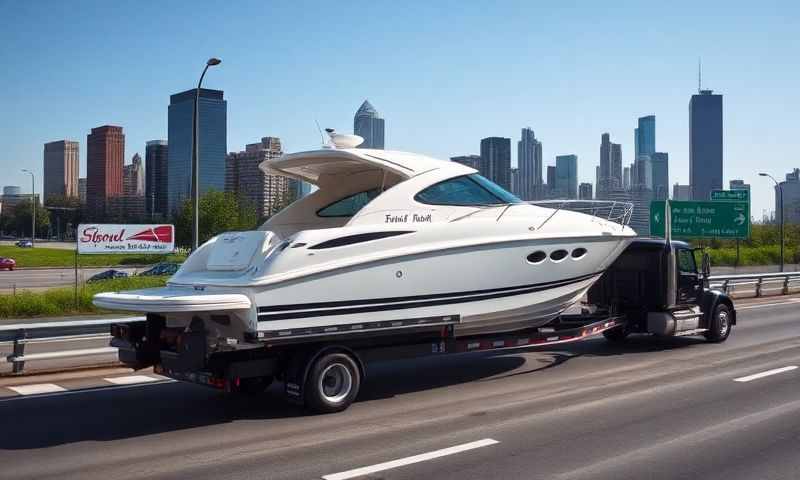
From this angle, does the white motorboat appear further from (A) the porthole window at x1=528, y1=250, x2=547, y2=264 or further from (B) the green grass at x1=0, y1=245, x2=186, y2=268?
(B) the green grass at x1=0, y1=245, x2=186, y2=268

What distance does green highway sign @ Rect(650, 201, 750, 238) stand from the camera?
32594 millimetres

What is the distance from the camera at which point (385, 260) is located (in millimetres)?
9344

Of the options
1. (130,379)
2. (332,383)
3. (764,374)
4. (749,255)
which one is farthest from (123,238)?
(749,255)

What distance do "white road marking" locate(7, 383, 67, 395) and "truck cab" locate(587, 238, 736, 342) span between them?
923 cm

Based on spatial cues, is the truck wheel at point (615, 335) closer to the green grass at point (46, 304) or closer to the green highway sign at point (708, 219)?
the green grass at point (46, 304)

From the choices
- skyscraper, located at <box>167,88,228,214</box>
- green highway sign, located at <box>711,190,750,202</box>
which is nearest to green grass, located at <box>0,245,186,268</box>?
skyscraper, located at <box>167,88,228,214</box>

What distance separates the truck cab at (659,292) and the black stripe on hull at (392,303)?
3.54 metres

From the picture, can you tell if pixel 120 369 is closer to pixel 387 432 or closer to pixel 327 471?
pixel 387 432

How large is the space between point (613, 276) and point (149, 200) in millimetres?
143300

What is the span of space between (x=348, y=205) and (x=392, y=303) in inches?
97.0

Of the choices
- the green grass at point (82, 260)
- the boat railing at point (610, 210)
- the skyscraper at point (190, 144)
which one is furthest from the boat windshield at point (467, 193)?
the skyscraper at point (190, 144)

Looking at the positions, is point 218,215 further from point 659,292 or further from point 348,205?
point 348,205

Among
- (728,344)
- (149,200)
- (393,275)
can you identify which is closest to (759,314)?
(728,344)

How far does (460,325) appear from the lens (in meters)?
10.4
